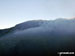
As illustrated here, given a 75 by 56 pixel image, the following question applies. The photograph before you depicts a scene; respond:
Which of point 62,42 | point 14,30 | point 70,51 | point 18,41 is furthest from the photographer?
point 14,30

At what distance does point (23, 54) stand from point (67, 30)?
5.00 m

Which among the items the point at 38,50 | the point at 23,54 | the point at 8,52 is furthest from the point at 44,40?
the point at 8,52

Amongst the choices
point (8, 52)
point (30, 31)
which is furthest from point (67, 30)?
point (8, 52)

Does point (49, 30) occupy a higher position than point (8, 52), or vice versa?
point (49, 30)

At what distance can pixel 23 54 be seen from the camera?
660 inches

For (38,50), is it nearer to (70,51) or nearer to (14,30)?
(70,51)

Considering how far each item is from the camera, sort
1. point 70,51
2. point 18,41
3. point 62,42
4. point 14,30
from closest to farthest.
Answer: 1. point 70,51
2. point 62,42
3. point 18,41
4. point 14,30

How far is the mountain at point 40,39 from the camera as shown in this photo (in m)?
16.4

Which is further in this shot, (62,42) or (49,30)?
(49,30)

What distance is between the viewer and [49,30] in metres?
18.3

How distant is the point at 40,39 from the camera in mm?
17656

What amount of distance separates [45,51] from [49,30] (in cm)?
256

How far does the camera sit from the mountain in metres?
16.4

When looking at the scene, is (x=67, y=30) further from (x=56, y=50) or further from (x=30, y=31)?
(x=30, y=31)
